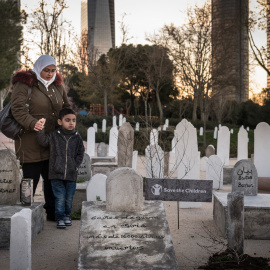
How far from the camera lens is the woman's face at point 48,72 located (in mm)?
5559

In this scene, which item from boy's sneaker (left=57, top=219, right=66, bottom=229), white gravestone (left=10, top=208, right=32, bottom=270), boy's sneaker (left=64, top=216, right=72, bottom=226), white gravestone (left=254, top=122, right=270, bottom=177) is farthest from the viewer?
white gravestone (left=254, top=122, right=270, bottom=177)

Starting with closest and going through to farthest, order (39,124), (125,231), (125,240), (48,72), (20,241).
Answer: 1. (20,241)
2. (125,240)
3. (125,231)
4. (39,124)
5. (48,72)

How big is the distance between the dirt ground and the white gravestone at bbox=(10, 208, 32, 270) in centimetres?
82

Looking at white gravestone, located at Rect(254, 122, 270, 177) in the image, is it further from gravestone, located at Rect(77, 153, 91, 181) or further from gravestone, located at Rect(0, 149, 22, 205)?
gravestone, located at Rect(0, 149, 22, 205)

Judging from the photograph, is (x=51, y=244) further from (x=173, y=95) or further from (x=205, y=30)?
(x=173, y=95)

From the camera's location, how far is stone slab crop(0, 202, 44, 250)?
192 inches

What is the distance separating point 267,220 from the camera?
5.38 meters

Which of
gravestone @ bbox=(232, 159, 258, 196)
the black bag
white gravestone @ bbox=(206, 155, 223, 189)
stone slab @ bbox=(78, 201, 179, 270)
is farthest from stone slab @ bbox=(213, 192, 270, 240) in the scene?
white gravestone @ bbox=(206, 155, 223, 189)

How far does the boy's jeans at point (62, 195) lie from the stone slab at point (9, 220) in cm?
22

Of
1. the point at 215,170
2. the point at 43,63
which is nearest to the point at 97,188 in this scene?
the point at 43,63

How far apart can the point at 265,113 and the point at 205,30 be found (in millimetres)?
5431

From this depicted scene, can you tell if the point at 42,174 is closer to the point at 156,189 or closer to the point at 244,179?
the point at 156,189

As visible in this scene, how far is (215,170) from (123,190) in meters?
5.39

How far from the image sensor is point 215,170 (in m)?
9.26
